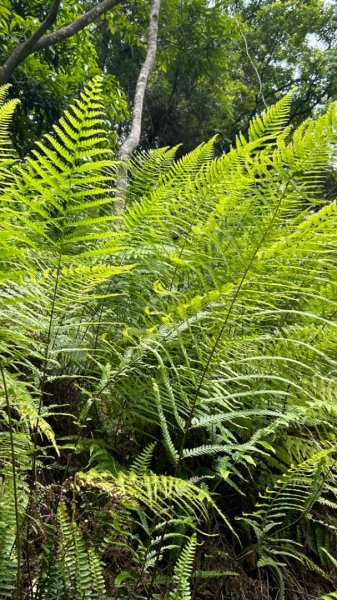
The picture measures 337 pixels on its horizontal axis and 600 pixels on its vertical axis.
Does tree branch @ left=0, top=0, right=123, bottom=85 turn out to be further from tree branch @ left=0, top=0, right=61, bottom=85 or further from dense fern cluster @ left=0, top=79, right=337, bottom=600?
dense fern cluster @ left=0, top=79, right=337, bottom=600

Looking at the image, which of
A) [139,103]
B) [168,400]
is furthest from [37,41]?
[168,400]

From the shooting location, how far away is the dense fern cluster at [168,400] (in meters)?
0.69

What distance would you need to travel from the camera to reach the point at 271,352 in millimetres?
1024

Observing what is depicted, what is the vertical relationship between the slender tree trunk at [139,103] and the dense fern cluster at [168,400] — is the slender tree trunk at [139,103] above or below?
above

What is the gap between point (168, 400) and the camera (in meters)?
0.90

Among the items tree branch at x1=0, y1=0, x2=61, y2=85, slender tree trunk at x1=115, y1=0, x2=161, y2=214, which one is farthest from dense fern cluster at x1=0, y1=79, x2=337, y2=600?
tree branch at x1=0, y1=0, x2=61, y2=85

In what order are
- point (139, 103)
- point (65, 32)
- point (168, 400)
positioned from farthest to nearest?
point (139, 103) < point (65, 32) < point (168, 400)

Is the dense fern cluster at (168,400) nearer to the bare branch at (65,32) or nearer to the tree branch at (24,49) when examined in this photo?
the tree branch at (24,49)

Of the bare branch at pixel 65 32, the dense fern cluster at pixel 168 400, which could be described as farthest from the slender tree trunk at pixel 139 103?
the dense fern cluster at pixel 168 400

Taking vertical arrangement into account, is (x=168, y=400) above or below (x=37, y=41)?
below

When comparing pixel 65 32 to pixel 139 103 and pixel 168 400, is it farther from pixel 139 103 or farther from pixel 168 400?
pixel 168 400

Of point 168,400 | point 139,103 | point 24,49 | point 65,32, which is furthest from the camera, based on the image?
point 139,103

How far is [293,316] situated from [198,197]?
41 centimetres

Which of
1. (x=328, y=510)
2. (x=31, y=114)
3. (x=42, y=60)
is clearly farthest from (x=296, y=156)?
(x=42, y=60)
